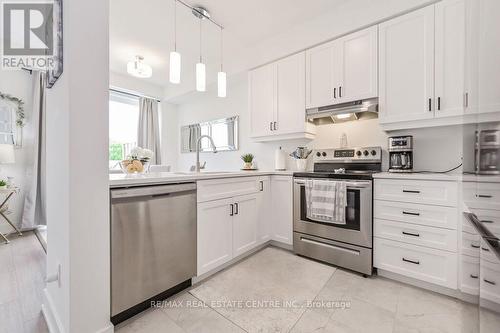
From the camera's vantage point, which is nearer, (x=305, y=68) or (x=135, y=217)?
(x=135, y=217)

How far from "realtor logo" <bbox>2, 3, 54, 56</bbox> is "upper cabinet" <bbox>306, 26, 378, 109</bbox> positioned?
289 cm

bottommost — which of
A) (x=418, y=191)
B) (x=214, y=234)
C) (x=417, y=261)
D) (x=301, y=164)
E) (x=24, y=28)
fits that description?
(x=417, y=261)

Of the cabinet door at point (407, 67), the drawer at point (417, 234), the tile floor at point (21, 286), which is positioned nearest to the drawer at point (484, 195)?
the drawer at point (417, 234)

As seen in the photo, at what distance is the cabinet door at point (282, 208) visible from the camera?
2496mm

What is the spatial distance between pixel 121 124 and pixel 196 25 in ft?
9.21

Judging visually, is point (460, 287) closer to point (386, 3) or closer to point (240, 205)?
point (240, 205)

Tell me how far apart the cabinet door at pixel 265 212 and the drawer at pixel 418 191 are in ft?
3.82

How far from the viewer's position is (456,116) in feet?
5.84

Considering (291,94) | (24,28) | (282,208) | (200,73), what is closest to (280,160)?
(282,208)

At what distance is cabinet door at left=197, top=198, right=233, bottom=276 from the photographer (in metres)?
1.80

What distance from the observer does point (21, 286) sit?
1.78 meters

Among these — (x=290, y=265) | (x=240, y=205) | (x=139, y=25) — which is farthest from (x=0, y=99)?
(x=290, y=265)

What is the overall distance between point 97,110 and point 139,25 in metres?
2.15

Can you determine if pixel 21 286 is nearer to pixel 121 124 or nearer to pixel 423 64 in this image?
pixel 121 124
